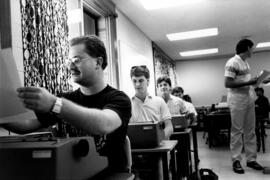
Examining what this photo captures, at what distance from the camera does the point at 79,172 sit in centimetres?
90

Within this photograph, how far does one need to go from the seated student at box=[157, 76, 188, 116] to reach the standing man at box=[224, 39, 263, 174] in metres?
0.71

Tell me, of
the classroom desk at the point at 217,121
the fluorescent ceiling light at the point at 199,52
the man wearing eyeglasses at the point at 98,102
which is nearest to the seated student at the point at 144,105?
the man wearing eyeglasses at the point at 98,102

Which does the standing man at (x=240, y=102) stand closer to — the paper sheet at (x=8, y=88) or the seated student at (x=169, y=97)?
the seated student at (x=169, y=97)

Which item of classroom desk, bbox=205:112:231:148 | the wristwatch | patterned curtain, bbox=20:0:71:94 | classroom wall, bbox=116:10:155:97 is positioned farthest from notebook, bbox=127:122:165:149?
classroom desk, bbox=205:112:231:148

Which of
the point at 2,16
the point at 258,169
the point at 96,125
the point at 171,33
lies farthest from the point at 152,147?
→ the point at 171,33

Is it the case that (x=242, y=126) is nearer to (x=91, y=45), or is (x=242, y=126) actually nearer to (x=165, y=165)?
(x=165, y=165)

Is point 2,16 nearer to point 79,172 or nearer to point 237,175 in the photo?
point 79,172

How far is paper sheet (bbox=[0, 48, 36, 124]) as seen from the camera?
0.98 metres

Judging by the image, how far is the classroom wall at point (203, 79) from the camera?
35.0 ft

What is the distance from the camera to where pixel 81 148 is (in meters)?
0.92

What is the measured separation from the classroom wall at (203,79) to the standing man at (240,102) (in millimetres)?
7074

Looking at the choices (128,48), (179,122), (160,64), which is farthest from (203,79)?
(179,122)

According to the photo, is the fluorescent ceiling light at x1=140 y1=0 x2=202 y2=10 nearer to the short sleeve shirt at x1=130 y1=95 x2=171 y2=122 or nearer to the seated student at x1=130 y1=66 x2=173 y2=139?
the seated student at x1=130 y1=66 x2=173 y2=139

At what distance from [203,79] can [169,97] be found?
7.01 meters
